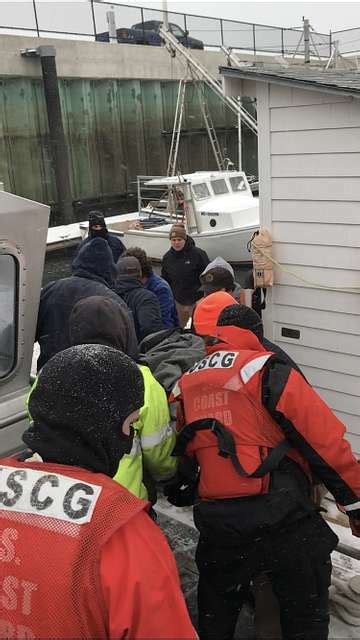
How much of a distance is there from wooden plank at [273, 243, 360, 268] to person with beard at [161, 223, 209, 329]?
2.24 metres

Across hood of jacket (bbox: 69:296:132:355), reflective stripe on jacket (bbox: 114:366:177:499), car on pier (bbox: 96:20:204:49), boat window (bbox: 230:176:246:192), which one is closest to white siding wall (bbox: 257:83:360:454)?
hood of jacket (bbox: 69:296:132:355)

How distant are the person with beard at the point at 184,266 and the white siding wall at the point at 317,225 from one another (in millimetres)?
2129

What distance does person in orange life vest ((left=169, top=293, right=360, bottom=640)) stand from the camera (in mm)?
2119

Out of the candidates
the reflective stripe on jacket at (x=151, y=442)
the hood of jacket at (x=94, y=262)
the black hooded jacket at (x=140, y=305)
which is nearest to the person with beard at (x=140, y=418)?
the reflective stripe on jacket at (x=151, y=442)

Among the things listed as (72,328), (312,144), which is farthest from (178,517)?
(312,144)

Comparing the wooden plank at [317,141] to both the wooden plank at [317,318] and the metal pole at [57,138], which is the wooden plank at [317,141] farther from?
the metal pole at [57,138]

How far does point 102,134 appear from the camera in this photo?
25859mm

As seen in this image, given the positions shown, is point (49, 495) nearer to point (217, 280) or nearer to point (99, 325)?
point (99, 325)

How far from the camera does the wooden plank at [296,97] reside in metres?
4.34

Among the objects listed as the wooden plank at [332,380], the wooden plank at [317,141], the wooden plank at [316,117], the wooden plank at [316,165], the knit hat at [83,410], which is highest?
the wooden plank at [316,117]

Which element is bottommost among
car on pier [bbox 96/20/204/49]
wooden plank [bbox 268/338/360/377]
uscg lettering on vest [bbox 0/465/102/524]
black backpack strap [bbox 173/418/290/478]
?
wooden plank [bbox 268/338/360/377]

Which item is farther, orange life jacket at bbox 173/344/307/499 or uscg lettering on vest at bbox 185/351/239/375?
uscg lettering on vest at bbox 185/351/239/375

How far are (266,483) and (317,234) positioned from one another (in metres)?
2.99

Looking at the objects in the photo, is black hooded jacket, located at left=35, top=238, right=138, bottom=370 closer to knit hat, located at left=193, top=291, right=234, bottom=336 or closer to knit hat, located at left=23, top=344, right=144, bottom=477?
knit hat, located at left=193, top=291, right=234, bottom=336
